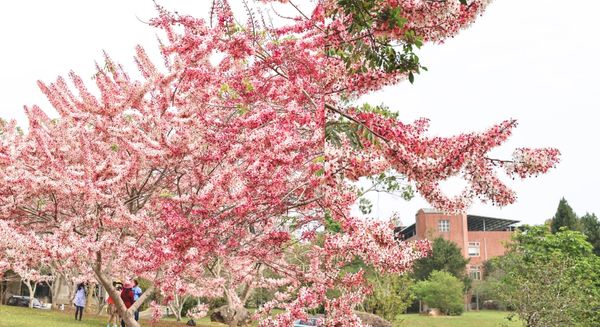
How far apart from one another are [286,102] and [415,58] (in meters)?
3.31

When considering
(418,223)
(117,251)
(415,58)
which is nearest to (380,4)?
(415,58)

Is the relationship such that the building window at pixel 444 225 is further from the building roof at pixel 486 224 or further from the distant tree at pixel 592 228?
the distant tree at pixel 592 228

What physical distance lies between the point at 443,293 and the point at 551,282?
24.4 m

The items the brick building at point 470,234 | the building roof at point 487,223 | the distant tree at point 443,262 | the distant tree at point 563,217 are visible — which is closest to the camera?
the distant tree at point 443,262

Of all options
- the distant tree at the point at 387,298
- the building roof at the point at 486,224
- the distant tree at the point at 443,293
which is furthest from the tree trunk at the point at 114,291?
the building roof at the point at 486,224

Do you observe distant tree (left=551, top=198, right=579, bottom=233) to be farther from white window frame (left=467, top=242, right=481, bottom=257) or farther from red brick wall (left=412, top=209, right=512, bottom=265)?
white window frame (left=467, top=242, right=481, bottom=257)

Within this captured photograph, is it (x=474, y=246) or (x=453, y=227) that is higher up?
(x=453, y=227)

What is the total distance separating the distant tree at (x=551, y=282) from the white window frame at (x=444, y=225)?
3697 cm

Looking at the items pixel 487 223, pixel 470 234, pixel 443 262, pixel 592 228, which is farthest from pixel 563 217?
pixel 487 223

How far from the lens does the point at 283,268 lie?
985 centimetres

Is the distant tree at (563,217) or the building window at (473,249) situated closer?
the distant tree at (563,217)

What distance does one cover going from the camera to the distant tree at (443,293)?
4519cm

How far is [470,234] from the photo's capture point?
2665 inches

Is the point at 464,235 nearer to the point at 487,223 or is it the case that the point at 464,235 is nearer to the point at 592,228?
the point at 487,223
